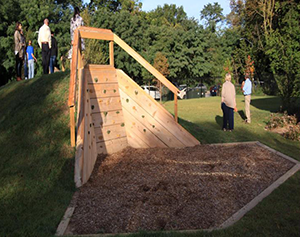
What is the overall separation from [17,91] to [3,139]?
9.87 ft

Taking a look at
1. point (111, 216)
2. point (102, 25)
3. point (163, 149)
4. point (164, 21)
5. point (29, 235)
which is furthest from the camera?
point (164, 21)

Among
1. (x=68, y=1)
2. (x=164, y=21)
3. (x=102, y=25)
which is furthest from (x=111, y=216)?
(x=164, y=21)

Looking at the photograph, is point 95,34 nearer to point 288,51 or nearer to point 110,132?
point 110,132

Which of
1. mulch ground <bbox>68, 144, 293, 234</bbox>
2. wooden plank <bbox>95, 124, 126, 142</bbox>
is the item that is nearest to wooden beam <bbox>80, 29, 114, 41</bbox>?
wooden plank <bbox>95, 124, 126, 142</bbox>

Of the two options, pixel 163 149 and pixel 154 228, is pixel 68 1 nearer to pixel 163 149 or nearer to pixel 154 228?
pixel 163 149

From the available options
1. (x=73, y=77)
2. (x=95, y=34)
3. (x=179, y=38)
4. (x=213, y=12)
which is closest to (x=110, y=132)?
(x=95, y=34)

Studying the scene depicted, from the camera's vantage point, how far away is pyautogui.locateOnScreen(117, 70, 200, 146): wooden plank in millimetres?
7719

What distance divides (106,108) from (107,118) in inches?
9.8

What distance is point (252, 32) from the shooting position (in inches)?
1646

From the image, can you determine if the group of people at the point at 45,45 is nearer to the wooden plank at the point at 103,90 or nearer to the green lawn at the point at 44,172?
the green lawn at the point at 44,172

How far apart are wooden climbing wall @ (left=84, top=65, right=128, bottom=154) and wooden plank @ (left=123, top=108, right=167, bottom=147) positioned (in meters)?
0.16

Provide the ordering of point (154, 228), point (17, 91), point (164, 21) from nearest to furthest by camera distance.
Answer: point (154, 228)
point (17, 91)
point (164, 21)

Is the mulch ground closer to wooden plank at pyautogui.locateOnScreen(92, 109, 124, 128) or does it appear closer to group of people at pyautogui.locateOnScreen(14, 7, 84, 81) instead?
wooden plank at pyautogui.locateOnScreen(92, 109, 124, 128)

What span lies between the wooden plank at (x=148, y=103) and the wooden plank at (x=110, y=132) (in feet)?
2.23
